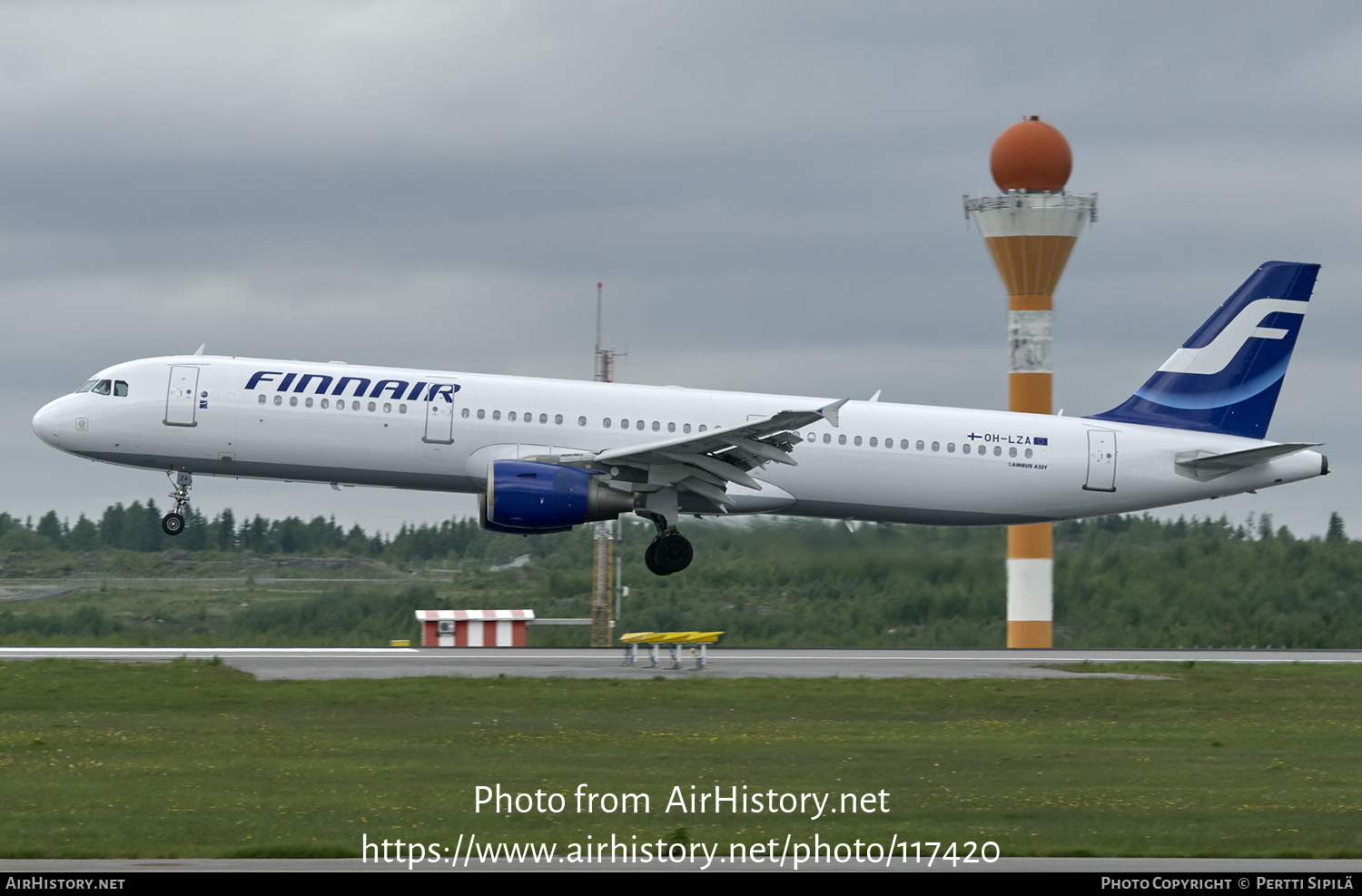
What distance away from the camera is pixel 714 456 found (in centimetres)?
3039

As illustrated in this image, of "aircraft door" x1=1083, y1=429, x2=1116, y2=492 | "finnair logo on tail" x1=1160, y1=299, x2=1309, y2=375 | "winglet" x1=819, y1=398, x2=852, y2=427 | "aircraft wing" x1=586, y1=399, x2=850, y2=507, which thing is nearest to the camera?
"winglet" x1=819, y1=398, x2=852, y2=427

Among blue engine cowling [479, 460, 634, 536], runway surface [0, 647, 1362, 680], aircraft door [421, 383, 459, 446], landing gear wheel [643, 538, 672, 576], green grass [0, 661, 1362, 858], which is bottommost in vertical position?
green grass [0, 661, 1362, 858]

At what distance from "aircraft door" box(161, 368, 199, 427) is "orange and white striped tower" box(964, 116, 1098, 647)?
23.5m

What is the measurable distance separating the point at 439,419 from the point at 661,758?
1334cm

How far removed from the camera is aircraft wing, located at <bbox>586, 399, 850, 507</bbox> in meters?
29.2

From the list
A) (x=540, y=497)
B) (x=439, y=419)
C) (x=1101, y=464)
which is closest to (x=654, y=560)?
(x=540, y=497)

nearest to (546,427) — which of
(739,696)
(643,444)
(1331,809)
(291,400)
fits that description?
(643,444)

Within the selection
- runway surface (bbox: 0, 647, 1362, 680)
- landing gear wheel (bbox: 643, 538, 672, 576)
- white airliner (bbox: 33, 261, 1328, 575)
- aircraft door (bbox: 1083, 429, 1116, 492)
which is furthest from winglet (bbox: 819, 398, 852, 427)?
aircraft door (bbox: 1083, 429, 1116, 492)

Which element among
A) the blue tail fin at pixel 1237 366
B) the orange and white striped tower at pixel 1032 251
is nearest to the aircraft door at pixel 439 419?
the blue tail fin at pixel 1237 366

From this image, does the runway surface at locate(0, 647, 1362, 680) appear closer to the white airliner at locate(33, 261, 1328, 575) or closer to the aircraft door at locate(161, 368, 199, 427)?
the white airliner at locate(33, 261, 1328, 575)

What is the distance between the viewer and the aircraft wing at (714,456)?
95.7ft

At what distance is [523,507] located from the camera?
2939 cm
